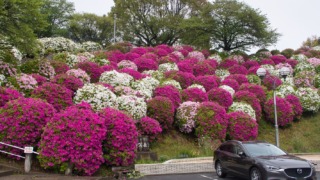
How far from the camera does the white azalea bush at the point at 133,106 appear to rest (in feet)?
51.6

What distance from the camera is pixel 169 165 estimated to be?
44.8ft

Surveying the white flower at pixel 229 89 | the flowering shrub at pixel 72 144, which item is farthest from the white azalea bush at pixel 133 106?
→ the white flower at pixel 229 89

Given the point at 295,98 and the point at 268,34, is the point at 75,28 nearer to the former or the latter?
the point at 268,34

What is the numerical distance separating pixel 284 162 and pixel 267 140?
9.95 meters

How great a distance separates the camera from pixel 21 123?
12.0m

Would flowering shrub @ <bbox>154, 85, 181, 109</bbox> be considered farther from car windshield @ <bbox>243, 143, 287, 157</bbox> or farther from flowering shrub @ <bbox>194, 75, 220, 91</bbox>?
car windshield @ <bbox>243, 143, 287, 157</bbox>

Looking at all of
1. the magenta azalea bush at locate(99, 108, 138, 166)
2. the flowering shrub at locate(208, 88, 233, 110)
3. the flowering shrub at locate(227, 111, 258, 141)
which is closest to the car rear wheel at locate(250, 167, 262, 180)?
the magenta azalea bush at locate(99, 108, 138, 166)

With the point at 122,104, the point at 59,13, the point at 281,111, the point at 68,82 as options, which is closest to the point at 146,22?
the point at 59,13

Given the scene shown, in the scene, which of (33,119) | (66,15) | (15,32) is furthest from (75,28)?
(33,119)

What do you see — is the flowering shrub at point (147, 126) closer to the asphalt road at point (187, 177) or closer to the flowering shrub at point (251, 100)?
Answer: the asphalt road at point (187, 177)

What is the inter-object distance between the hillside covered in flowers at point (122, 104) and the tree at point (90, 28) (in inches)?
893

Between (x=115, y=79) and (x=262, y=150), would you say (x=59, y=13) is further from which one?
(x=262, y=150)

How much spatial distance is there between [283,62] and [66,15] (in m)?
35.9

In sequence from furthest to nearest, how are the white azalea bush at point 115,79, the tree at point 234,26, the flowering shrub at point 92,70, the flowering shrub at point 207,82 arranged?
the tree at point 234,26, the flowering shrub at point 207,82, the flowering shrub at point 92,70, the white azalea bush at point 115,79
